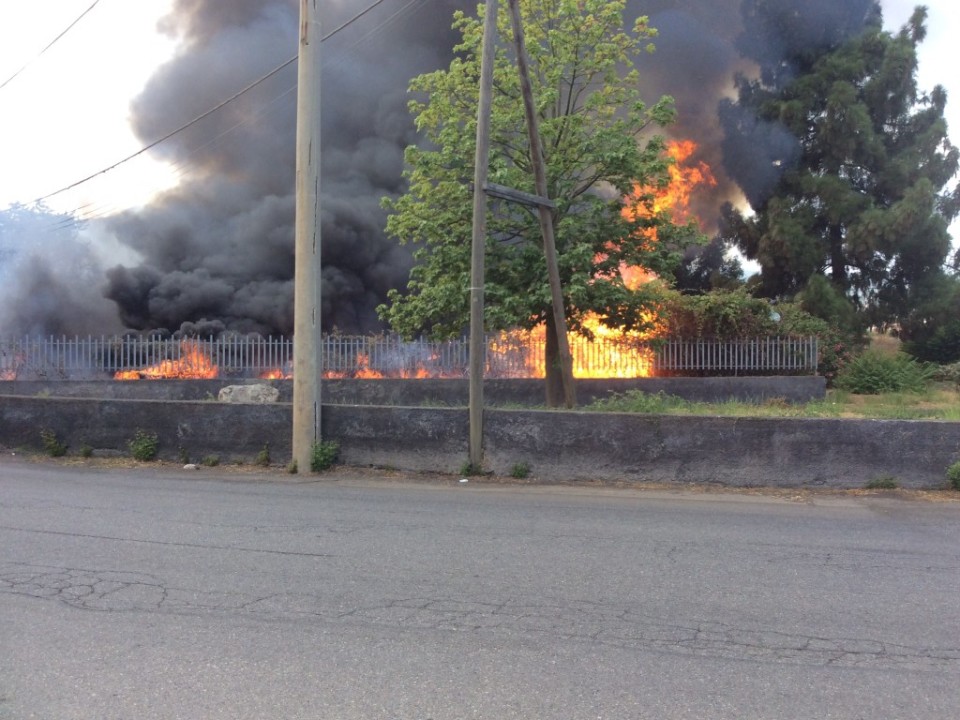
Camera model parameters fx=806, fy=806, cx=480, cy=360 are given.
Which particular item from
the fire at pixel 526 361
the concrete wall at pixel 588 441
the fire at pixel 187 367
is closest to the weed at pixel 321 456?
the concrete wall at pixel 588 441

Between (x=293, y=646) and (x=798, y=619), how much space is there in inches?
116

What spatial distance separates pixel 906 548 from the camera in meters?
6.64

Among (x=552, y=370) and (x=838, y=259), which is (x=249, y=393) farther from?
(x=838, y=259)

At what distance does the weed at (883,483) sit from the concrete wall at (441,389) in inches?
269

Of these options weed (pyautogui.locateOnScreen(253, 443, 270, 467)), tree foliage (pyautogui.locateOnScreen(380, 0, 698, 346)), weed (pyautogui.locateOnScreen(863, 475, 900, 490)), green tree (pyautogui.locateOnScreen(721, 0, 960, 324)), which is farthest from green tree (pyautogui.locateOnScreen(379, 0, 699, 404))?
green tree (pyautogui.locateOnScreen(721, 0, 960, 324))

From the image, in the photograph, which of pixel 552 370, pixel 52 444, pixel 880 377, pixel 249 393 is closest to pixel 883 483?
pixel 552 370

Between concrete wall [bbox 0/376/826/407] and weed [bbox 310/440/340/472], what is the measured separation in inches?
192

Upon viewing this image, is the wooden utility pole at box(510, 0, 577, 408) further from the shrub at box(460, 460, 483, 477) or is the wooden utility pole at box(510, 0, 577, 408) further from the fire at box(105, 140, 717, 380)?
the fire at box(105, 140, 717, 380)

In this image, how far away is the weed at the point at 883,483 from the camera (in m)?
9.23

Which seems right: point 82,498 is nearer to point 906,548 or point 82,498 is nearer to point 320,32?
point 320,32

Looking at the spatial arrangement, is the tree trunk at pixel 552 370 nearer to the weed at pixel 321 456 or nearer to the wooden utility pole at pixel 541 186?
the wooden utility pole at pixel 541 186

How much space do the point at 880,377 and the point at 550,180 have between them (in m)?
12.7

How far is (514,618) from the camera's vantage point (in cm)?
481

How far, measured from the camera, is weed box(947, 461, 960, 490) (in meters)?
9.03
